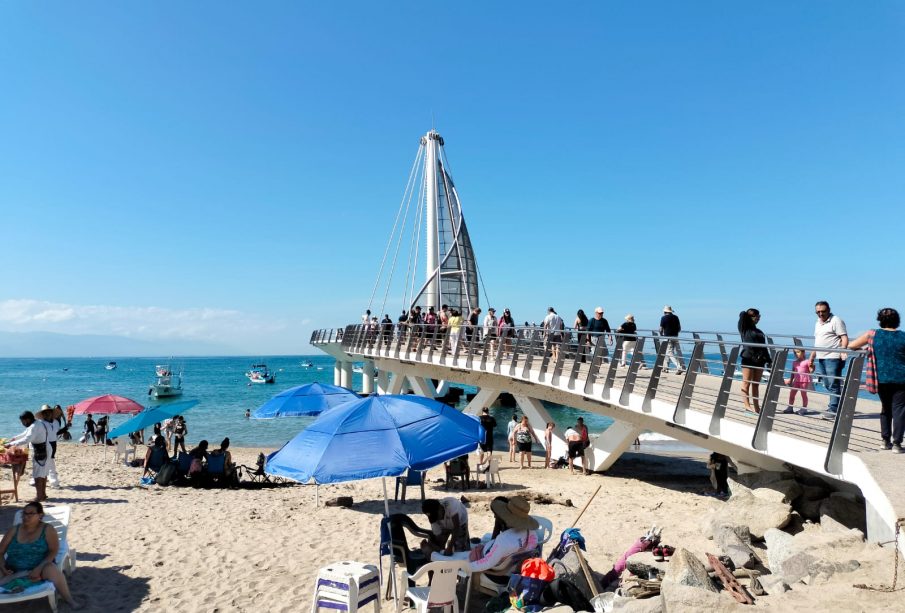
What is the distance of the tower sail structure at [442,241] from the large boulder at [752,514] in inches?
1151

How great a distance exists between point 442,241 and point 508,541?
111 feet

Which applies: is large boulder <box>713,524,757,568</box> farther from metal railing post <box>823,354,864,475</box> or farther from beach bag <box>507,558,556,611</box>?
beach bag <box>507,558,556,611</box>

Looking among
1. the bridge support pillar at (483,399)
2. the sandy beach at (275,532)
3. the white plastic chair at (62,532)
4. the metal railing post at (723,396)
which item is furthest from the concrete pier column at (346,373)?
the metal railing post at (723,396)

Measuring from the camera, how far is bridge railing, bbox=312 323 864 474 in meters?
6.27

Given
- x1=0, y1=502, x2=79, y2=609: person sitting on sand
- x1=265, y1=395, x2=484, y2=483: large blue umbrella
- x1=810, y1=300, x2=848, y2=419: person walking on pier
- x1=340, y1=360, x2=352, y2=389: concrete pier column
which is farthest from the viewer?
x1=340, y1=360, x2=352, y2=389: concrete pier column

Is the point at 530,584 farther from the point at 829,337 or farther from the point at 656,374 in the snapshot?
the point at 829,337

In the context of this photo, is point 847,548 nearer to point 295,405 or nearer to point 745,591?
point 745,591

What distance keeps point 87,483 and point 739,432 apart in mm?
13108

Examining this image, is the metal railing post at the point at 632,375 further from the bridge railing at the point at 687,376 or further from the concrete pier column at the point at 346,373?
the concrete pier column at the point at 346,373

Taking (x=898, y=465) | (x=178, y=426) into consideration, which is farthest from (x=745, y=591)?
(x=178, y=426)

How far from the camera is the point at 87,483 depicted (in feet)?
41.3

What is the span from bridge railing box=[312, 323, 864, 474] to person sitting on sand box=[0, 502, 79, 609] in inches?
301

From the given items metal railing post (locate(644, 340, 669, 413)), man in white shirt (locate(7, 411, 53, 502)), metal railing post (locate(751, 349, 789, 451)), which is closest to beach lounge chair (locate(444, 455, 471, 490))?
metal railing post (locate(644, 340, 669, 413))

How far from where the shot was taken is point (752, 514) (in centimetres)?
699
